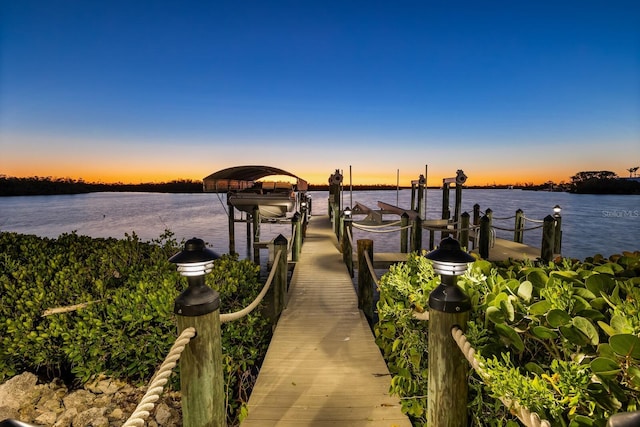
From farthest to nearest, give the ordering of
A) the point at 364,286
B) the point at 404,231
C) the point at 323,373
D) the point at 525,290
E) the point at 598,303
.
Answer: the point at 404,231
the point at 364,286
the point at 323,373
the point at 525,290
the point at 598,303

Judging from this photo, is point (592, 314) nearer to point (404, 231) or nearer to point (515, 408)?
point (515, 408)

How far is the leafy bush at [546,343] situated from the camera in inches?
48.0

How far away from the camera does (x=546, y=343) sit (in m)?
1.67

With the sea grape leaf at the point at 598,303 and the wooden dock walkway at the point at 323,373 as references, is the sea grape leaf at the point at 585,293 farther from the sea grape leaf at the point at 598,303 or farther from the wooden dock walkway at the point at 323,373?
the wooden dock walkway at the point at 323,373

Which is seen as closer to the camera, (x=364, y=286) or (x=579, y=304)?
(x=579, y=304)

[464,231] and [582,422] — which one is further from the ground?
[582,422]

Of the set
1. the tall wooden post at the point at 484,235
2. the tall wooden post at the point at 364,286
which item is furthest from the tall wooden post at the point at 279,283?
the tall wooden post at the point at 484,235

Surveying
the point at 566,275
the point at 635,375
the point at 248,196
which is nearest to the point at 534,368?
the point at 635,375

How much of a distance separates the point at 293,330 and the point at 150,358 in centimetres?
197

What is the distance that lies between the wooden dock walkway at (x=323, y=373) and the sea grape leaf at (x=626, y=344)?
2.18m

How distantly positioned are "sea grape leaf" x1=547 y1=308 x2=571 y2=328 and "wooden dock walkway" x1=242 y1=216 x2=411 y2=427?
199 centimetres

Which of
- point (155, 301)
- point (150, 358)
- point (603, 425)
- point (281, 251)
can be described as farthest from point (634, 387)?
point (281, 251)

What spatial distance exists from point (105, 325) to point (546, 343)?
4.41 meters

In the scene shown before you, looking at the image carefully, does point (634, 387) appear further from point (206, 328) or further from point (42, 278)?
point (42, 278)
